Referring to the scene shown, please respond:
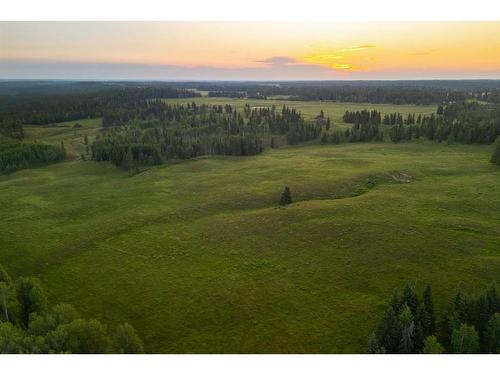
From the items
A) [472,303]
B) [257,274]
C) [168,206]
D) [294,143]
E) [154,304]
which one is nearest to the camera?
[472,303]

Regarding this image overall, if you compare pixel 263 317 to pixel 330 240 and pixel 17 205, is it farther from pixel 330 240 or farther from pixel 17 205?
pixel 17 205

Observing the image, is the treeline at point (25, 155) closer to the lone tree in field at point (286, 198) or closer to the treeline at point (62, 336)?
the lone tree in field at point (286, 198)

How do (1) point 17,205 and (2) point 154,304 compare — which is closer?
(2) point 154,304

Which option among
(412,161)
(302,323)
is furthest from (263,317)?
(412,161)

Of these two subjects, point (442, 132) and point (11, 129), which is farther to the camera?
point (11, 129)

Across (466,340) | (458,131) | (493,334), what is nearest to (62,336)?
(466,340)

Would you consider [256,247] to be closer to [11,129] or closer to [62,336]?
[62,336]
